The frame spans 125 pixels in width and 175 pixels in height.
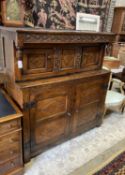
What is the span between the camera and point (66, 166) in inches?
63.3

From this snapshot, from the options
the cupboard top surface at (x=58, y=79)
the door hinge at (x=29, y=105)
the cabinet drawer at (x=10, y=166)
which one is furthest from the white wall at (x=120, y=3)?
the cabinet drawer at (x=10, y=166)

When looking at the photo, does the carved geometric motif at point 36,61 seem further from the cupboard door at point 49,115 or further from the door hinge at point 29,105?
the door hinge at point 29,105

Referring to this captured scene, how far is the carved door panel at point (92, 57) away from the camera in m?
1.72

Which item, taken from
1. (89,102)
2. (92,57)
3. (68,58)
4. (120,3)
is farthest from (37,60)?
(120,3)

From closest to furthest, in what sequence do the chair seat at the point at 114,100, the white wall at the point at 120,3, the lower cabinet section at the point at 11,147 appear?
the lower cabinet section at the point at 11,147, the chair seat at the point at 114,100, the white wall at the point at 120,3

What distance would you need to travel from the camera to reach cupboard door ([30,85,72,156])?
1.46 m

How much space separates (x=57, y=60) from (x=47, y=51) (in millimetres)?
150

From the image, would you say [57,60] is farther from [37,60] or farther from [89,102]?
[89,102]

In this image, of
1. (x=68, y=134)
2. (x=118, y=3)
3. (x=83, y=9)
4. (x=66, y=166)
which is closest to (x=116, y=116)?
(x=68, y=134)

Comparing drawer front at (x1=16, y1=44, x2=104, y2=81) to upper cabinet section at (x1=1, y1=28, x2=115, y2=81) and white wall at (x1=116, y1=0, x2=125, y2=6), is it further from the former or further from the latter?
white wall at (x1=116, y1=0, x2=125, y2=6)

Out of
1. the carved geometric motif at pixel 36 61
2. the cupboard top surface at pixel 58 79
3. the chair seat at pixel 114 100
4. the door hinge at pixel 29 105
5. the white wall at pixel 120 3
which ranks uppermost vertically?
the white wall at pixel 120 3

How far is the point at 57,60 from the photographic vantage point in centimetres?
151

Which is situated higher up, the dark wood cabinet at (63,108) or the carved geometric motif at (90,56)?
the carved geometric motif at (90,56)

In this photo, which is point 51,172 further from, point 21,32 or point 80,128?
point 21,32
